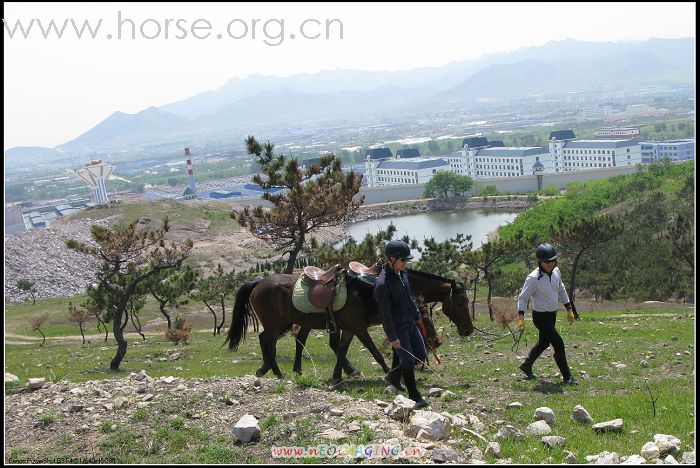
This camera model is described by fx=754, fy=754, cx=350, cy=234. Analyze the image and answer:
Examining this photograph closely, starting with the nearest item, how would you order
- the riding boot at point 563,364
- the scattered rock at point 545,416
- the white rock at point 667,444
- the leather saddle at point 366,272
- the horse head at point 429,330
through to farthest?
the white rock at point 667,444
the scattered rock at point 545,416
the riding boot at point 563,364
the horse head at point 429,330
the leather saddle at point 366,272

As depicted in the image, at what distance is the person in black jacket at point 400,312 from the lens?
9.35 metres

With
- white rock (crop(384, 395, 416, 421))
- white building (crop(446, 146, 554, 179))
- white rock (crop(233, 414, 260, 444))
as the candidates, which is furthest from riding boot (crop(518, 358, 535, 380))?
white building (crop(446, 146, 554, 179))

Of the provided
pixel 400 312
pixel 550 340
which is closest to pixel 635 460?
pixel 400 312

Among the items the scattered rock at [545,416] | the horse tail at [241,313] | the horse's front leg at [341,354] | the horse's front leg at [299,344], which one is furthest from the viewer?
the horse tail at [241,313]

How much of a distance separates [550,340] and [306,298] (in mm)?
3850

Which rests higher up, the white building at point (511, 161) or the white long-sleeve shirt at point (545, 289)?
the white long-sleeve shirt at point (545, 289)

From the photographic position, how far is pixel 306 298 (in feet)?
39.8

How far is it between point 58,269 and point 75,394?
7624cm

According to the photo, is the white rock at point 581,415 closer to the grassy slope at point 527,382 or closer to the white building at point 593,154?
the grassy slope at point 527,382

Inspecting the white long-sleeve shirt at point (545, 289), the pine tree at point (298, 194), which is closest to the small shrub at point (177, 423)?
the white long-sleeve shirt at point (545, 289)

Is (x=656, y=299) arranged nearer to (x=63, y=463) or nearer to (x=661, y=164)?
(x=63, y=463)

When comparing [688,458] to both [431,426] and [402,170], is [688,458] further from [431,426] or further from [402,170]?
[402,170]

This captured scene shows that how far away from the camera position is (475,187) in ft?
438

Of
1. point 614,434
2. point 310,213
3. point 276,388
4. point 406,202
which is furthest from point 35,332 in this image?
point 406,202
